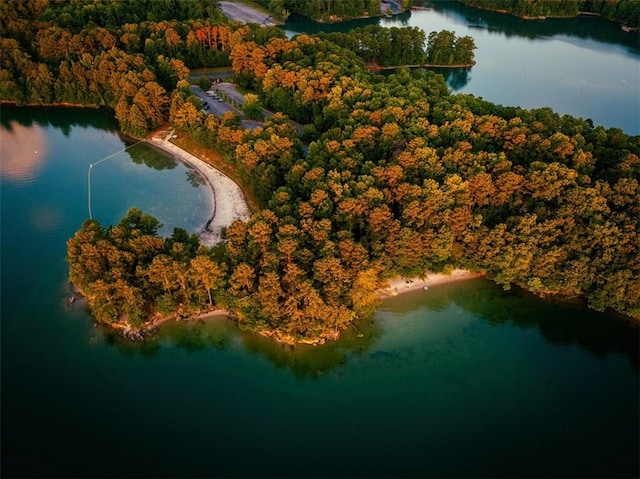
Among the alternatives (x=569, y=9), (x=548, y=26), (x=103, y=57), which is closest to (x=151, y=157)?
(x=103, y=57)

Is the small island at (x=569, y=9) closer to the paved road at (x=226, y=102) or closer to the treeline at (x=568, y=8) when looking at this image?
the treeline at (x=568, y=8)

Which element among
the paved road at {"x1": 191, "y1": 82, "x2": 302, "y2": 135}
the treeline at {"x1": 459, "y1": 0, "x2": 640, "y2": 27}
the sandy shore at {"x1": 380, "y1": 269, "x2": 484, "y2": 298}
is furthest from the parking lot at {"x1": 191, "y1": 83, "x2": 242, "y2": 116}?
the treeline at {"x1": 459, "y1": 0, "x2": 640, "y2": 27}

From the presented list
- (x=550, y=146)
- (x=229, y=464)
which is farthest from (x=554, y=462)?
(x=550, y=146)

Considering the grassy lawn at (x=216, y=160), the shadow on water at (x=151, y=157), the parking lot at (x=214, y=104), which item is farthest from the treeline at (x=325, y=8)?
the shadow on water at (x=151, y=157)

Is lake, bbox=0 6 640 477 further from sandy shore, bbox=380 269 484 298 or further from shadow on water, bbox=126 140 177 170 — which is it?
shadow on water, bbox=126 140 177 170

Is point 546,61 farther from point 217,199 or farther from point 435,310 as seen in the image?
point 217,199
